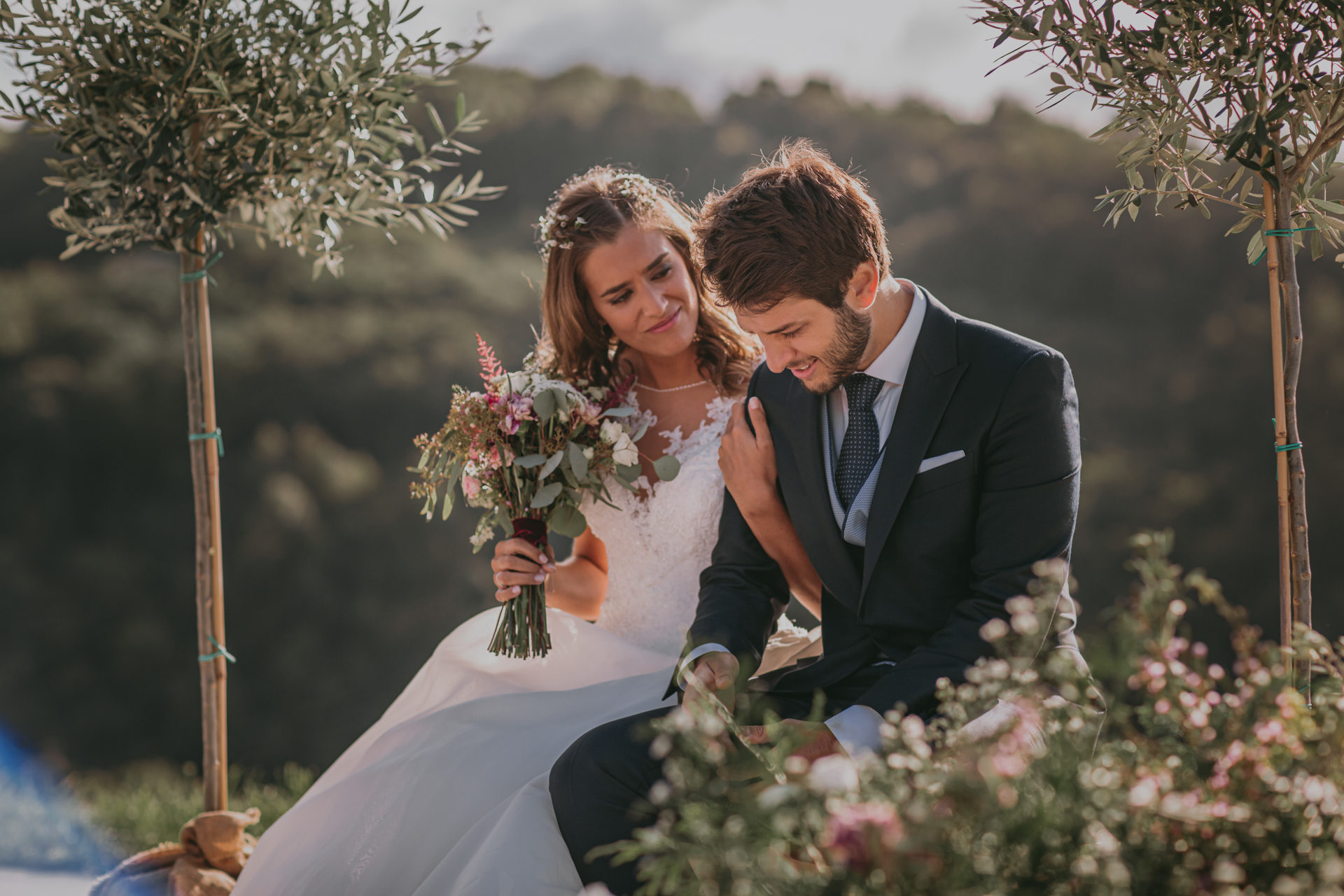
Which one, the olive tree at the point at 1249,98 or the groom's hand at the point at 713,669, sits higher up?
the olive tree at the point at 1249,98

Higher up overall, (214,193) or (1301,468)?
(214,193)

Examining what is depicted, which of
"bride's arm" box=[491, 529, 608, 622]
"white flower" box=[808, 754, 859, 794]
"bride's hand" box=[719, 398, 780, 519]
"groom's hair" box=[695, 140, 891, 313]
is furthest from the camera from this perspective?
"bride's arm" box=[491, 529, 608, 622]

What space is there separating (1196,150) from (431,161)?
2.13m

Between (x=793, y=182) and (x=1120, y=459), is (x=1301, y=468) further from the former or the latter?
(x=1120, y=459)

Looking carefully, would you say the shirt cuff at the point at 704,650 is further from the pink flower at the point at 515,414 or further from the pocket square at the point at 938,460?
the pink flower at the point at 515,414

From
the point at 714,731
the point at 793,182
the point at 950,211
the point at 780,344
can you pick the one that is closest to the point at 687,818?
the point at 714,731

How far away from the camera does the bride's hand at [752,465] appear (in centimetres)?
249

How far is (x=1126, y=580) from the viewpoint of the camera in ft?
29.6

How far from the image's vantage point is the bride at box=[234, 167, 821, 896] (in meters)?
2.20

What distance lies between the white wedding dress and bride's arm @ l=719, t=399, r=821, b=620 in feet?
1.36

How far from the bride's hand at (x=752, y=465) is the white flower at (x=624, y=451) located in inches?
11.3

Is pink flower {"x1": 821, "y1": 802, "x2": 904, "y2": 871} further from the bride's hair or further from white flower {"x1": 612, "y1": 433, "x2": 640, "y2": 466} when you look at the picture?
the bride's hair

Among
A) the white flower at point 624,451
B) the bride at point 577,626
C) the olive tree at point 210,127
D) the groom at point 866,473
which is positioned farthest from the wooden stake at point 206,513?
the groom at point 866,473

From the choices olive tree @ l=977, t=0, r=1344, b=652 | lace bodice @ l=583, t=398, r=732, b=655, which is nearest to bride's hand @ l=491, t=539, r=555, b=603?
lace bodice @ l=583, t=398, r=732, b=655
